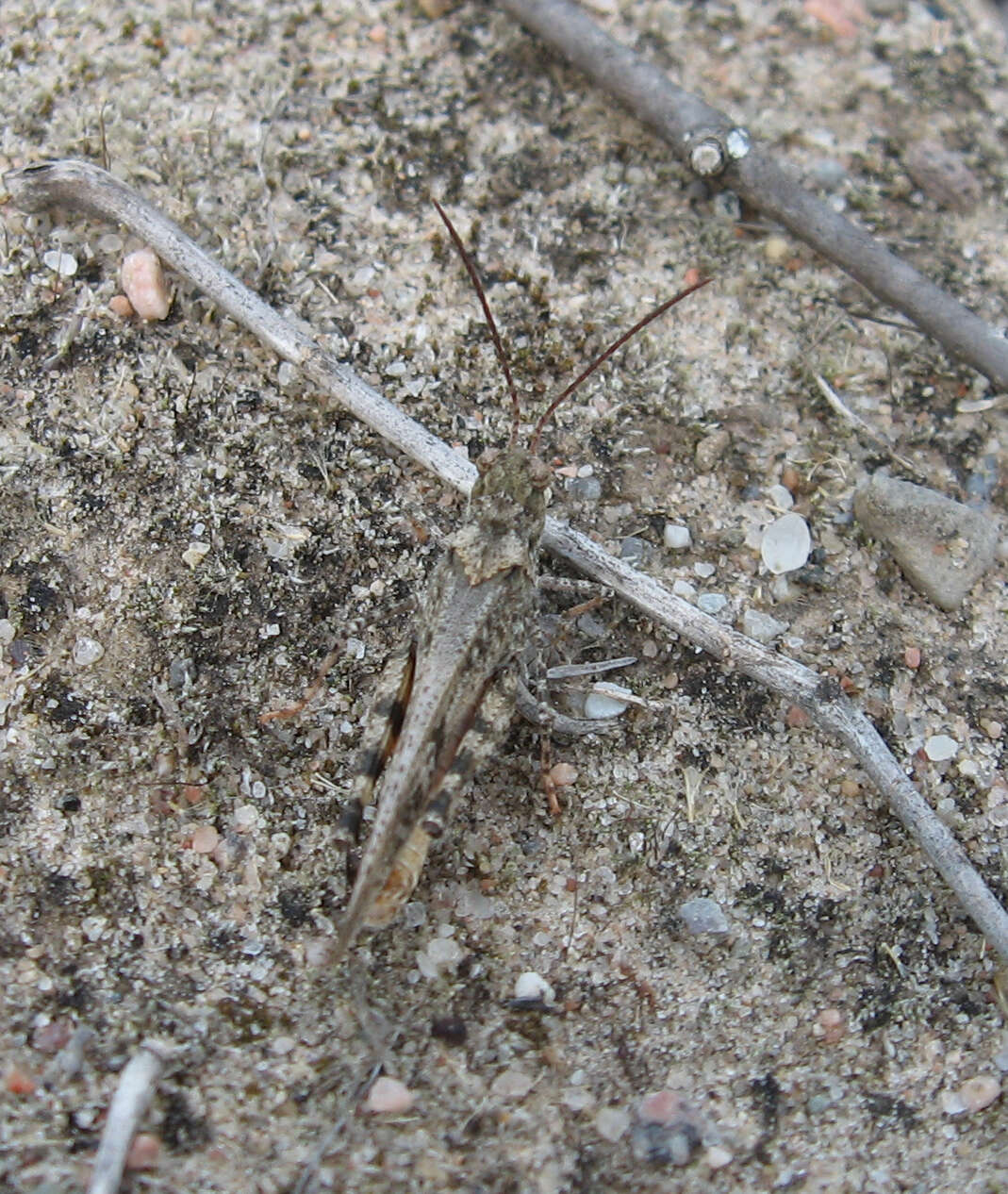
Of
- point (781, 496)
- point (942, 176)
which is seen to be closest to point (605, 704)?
point (781, 496)

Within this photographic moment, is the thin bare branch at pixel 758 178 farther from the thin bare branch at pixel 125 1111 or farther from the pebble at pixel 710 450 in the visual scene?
the thin bare branch at pixel 125 1111

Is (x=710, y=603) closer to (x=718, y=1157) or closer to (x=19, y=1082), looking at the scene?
(x=718, y=1157)

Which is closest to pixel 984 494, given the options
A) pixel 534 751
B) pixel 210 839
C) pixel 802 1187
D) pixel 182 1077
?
pixel 534 751

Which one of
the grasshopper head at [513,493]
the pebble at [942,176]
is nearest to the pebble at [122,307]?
the grasshopper head at [513,493]

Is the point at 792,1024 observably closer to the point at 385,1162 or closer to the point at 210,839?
the point at 385,1162

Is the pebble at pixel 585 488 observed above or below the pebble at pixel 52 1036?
above

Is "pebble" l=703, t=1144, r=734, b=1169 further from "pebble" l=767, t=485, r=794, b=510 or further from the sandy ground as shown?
"pebble" l=767, t=485, r=794, b=510
